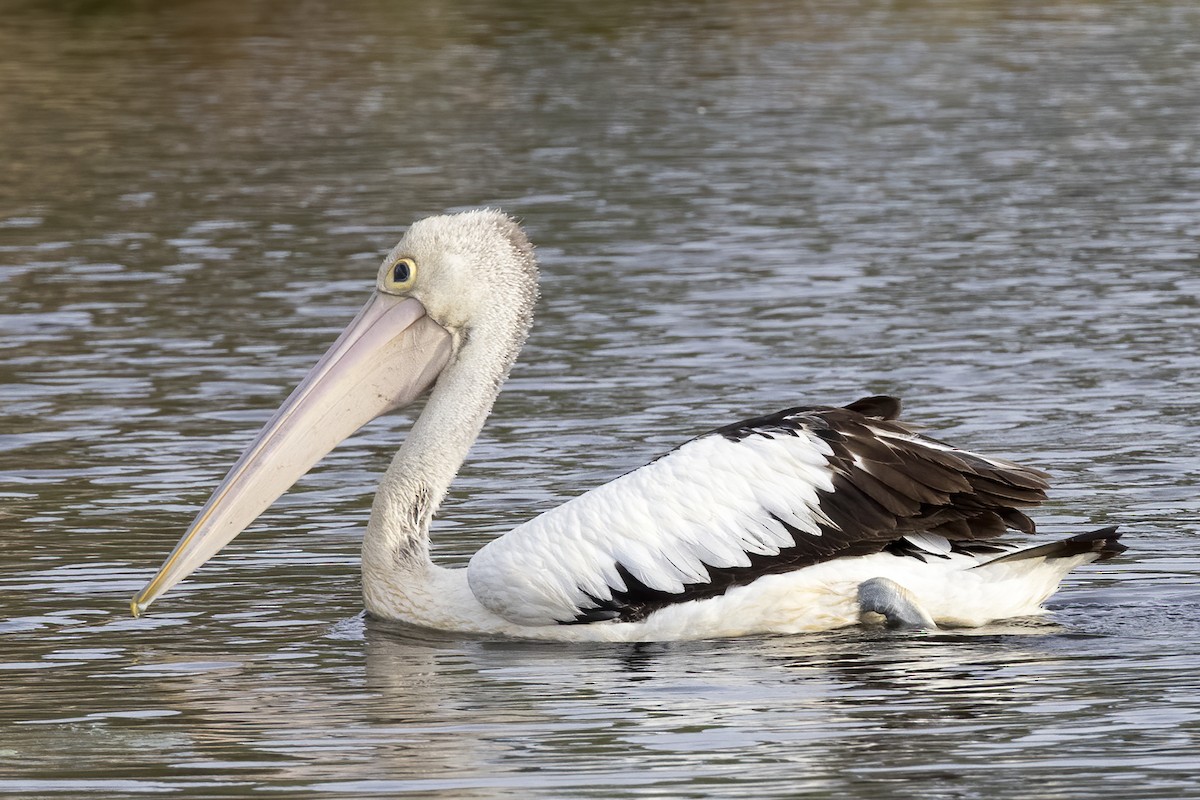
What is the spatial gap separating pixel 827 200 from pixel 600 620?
31.2ft

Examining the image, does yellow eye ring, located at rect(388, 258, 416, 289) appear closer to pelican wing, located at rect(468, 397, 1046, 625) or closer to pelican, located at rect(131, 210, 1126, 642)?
pelican, located at rect(131, 210, 1126, 642)

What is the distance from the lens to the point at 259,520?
862 cm

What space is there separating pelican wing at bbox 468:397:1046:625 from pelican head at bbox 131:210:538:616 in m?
0.87

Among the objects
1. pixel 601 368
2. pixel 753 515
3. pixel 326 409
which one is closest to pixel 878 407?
pixel 753 515

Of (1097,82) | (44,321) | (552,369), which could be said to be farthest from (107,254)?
(1097,82)

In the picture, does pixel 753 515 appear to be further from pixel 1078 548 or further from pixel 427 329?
pixel 427 329

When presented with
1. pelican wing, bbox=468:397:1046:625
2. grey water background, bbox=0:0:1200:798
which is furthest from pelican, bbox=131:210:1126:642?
grey water background, bbox=0:0:1200:798

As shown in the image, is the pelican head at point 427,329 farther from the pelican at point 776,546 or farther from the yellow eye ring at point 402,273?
the pelican at point 776,546

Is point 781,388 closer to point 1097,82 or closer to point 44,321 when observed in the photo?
point 44,321

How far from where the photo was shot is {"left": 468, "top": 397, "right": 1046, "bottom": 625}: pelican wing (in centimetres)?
663

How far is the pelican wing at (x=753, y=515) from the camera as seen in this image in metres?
6.63

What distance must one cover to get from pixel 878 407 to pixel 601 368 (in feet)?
13.9

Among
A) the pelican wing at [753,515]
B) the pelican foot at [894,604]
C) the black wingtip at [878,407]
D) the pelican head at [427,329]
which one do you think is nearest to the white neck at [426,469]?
the pelican head at [427,329]

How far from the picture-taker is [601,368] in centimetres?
1102
